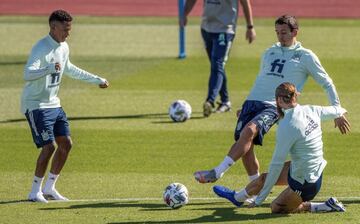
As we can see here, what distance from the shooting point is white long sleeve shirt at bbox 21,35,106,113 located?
1300cm

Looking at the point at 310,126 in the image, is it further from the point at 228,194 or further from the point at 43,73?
the point at 43,73

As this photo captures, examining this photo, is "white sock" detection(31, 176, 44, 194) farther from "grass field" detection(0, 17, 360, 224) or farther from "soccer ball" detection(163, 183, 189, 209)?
"soccer ball" detection(163, 183, 189, 209)

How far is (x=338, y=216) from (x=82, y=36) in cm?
2178

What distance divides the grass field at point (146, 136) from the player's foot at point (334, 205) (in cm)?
18

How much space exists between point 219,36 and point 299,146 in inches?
334

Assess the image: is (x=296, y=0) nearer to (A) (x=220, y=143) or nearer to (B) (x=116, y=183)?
(A) (x=220, y=143)

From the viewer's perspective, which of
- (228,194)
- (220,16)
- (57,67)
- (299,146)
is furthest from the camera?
(220,16)

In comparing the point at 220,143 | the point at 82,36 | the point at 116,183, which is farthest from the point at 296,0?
the point at 116,183

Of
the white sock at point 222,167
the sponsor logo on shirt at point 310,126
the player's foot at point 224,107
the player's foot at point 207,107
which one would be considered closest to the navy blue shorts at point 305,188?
the sponsor logo on shirt at point 310,126

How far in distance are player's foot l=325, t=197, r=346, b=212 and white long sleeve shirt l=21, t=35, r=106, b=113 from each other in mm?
3663

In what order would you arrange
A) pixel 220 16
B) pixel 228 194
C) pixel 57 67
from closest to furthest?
pixel 228 194 < pixel 57 67 < pixel 220 16

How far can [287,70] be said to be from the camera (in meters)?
12.9

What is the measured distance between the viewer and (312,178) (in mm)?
11875

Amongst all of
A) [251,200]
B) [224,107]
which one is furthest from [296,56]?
[224,107]
